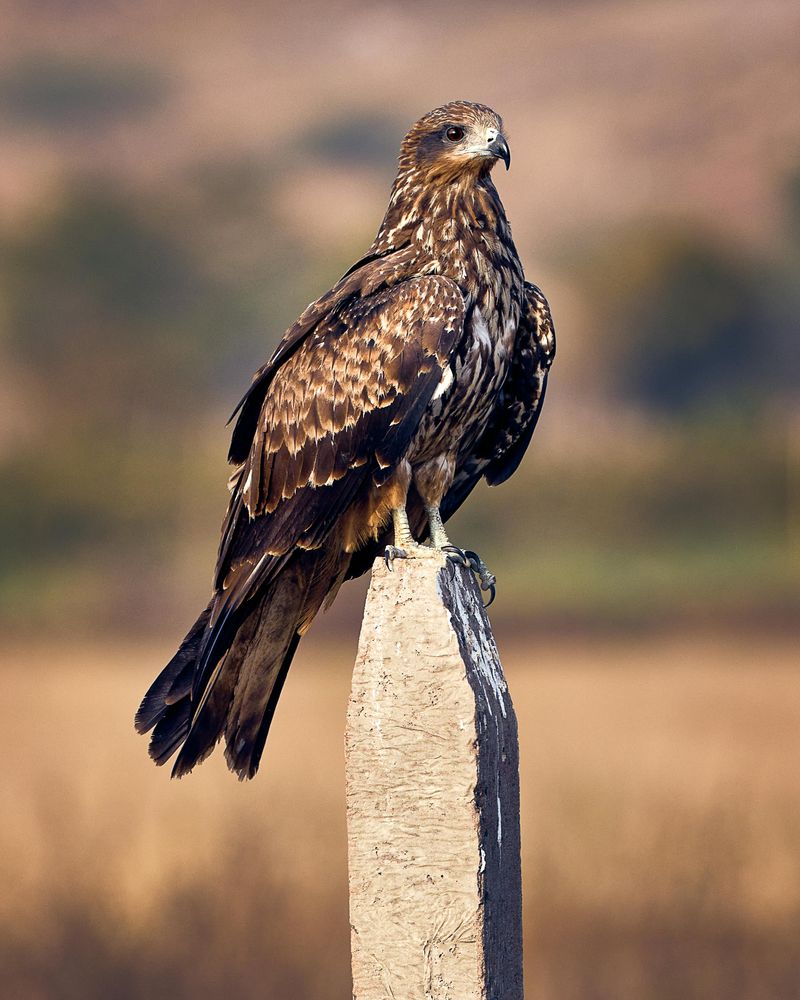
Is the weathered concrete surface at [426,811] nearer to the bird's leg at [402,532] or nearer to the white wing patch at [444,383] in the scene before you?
the bird's leg at [402,532]

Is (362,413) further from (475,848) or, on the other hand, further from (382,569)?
(475,848)

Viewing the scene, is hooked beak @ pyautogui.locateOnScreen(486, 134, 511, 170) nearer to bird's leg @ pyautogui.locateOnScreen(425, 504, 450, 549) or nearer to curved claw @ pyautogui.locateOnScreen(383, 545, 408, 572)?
bird's leg @ pyautogui.locateOnScreen(425, 504, 450, 549)

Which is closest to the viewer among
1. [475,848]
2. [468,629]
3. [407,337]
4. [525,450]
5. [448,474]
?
[475,848]

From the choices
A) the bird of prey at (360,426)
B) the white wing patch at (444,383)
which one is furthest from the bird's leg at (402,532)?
the white wing patch at (444,383)

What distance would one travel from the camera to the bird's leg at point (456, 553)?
15.6 feet

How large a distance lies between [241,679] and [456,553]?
0.91 m

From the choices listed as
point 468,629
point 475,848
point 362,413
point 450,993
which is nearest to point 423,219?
point 362,413

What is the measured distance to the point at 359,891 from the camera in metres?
4.36

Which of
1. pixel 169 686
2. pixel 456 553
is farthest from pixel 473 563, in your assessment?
pixel 169 686

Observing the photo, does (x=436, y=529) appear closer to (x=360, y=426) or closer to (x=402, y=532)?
(x=402, y=532)

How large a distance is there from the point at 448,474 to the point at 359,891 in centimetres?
155

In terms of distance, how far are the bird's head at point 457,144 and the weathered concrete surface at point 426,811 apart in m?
→ 1.60

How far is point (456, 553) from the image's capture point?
15.7 ft

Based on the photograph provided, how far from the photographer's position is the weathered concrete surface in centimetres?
426
